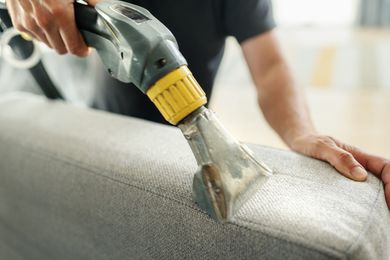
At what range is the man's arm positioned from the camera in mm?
504

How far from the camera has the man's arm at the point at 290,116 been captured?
504 millimetres

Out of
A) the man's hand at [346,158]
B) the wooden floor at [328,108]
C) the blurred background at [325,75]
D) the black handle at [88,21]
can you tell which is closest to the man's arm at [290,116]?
the man's hand at [346,158]

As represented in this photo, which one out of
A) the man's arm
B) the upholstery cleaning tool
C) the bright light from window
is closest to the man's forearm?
the man's arm

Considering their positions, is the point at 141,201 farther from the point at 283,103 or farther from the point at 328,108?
the point at 328,108

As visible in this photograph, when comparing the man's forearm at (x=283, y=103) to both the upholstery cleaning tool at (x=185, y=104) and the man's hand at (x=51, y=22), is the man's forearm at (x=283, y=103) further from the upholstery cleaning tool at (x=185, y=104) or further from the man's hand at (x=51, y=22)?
the man's hand at (x=51, y=22)

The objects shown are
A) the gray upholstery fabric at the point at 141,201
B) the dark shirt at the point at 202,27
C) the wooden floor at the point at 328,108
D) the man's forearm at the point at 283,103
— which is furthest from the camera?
the wooden floor at the point at 328,108

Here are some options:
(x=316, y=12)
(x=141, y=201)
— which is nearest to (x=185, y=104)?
(x=141, y=201)

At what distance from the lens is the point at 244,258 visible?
406 mm

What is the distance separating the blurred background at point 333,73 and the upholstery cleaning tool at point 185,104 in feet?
2.66

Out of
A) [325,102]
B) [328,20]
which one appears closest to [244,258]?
[325,102]

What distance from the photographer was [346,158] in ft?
1.64

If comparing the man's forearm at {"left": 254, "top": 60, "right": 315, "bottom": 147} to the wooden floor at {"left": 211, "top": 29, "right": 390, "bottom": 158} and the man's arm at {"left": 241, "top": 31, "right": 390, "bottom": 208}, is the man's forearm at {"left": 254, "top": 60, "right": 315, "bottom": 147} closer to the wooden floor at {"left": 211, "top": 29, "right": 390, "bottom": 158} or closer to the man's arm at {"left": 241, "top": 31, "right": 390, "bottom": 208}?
the man's arm at {"left": 241, "top": 31, "right": 390, "bottom": 208}

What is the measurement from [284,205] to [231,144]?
0.28 ft

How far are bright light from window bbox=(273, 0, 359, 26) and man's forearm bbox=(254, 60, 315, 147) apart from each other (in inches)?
109
